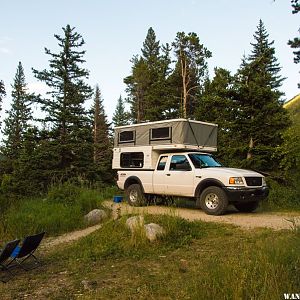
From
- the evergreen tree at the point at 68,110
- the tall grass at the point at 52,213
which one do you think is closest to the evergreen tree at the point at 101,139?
the evergreen tree at the point at 68,110

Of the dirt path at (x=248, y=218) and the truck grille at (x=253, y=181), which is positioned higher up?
the truck grille at (x=253, y=181)

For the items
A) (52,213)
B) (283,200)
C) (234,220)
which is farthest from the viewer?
(283,200)

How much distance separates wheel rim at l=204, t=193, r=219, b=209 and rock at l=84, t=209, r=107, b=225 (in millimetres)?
3515

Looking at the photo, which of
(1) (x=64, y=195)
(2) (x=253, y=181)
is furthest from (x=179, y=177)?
(1) (x=64, y=195)

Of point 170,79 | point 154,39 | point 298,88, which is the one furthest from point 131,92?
point 298,88

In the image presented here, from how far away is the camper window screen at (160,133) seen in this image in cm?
1364

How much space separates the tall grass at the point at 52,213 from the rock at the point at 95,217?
238mm

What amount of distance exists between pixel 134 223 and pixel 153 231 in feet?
2.13

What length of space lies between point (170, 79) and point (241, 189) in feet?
78.2

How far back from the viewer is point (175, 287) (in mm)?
5504

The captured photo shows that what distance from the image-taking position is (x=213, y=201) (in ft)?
37.9

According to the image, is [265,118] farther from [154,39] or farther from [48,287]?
[154,39]

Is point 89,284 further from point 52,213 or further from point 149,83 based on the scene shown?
point 149,83

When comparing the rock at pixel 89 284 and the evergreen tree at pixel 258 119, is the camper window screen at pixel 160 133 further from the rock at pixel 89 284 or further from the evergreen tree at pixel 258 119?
the rock at pixel 89 284
